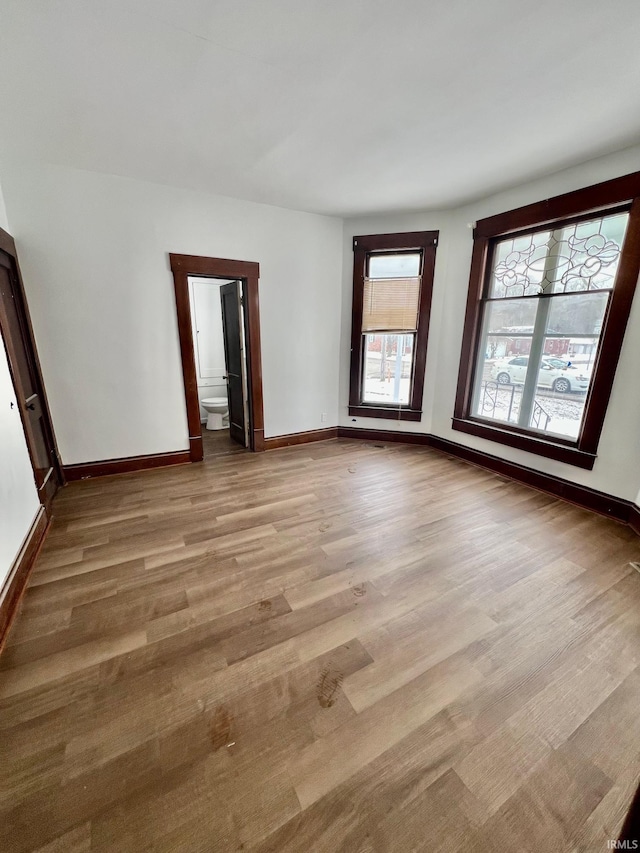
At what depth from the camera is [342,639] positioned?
5.36 feet

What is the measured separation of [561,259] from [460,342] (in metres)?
1.17

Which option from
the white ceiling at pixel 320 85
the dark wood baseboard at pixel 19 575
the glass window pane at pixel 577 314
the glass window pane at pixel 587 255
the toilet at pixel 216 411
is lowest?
the dark wood baseboard at pixel 19 575

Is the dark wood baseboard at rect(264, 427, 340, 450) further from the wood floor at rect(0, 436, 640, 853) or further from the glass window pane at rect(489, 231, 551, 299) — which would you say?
the glass window pane at rect(489, 231, 551, 299)

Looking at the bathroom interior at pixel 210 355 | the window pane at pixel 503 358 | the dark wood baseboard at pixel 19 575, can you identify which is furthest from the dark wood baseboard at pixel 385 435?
the dark wood baseboard at pixel 19 575

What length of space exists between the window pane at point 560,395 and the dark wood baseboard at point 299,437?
241 cm

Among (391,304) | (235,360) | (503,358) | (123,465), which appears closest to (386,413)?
(391,304)

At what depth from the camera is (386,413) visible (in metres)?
4.48

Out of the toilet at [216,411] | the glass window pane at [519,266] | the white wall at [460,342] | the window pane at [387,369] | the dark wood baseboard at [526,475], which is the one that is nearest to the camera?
the white wall at [460,342]

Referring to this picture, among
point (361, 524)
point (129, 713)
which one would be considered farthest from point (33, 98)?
point (361, 524)

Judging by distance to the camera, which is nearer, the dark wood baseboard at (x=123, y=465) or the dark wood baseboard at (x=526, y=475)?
the dark wood baseboard at (x=526, y=475)

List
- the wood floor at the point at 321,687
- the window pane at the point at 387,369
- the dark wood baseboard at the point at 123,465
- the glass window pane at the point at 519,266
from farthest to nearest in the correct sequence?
the window pane at the point at 387,369, the dark wood baseboard at the point at 123,465, the glass window pane at the point at 519,266, the wood floor at the point at 321,687

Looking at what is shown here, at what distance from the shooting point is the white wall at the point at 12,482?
185cm

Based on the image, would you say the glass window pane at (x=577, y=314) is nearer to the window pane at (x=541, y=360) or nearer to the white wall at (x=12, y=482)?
the window pane at (x=541, y=360)

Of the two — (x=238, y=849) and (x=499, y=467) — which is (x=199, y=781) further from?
(x=499, y=467)
